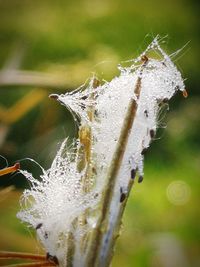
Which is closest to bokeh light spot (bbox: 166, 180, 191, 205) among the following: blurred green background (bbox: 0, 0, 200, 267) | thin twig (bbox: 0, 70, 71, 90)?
blurred green background (bbox: 0, 0, 200, 267)

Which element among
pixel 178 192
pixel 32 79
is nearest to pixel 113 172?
pixel 32 79

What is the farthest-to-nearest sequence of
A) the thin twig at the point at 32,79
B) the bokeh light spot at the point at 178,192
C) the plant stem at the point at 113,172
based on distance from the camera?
the bokeh light spot at the point at 178,192 < the thin twig at the point at 32,79 < the plant stem at the point at 113,172

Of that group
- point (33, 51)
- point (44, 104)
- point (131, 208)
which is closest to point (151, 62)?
point (131, 208)

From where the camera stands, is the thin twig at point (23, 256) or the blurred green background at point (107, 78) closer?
the thin twig at point (23, 256)

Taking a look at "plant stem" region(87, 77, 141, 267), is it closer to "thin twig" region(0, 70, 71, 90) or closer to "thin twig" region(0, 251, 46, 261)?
Result: "thin twig" region(0, 251, 46, 261)

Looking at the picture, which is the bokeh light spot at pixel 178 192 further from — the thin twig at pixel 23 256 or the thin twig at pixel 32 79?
the thin twig at pixel 23 256

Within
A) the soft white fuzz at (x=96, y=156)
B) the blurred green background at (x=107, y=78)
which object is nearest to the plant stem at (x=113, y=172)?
the soft white fuzz at (x=96, y=156)

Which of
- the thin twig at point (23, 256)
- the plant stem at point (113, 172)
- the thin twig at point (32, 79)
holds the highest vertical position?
the thin twig at point (32, 79)

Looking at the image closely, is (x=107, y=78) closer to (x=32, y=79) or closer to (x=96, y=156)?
(x=32, y=79)
